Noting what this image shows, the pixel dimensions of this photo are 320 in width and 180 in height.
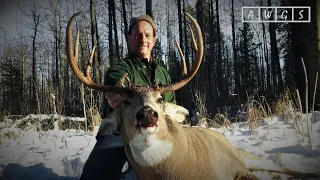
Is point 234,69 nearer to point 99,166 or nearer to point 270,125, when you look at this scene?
point 270,125

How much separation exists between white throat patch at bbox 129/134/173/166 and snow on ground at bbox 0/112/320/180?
0.95m

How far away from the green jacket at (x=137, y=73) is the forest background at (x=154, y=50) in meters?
0.71

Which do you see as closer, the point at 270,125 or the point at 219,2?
the point at 219,2

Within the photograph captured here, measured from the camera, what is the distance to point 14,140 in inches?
122

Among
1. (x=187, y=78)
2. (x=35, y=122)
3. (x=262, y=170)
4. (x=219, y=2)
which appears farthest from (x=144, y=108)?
(x=35, y=122)

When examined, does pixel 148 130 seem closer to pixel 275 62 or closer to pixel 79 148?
pixel 79 148

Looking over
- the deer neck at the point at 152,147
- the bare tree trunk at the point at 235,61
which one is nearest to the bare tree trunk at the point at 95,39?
the bare tree trunk at the point at 235,61

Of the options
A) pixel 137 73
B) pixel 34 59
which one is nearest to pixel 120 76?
pixel 137 73

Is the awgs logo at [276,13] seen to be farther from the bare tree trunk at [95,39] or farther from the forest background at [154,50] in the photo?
the bare tree trunk at [95,39]

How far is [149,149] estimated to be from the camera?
4.94 ft

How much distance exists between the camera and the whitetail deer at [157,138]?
1479mm

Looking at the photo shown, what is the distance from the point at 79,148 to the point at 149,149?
153cm

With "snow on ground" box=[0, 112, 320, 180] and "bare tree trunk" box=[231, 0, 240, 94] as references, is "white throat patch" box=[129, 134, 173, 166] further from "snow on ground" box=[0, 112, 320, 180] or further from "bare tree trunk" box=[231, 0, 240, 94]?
"bare tree trunk" box=[231, 0, 240, 94]

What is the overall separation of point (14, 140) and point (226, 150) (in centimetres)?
226
